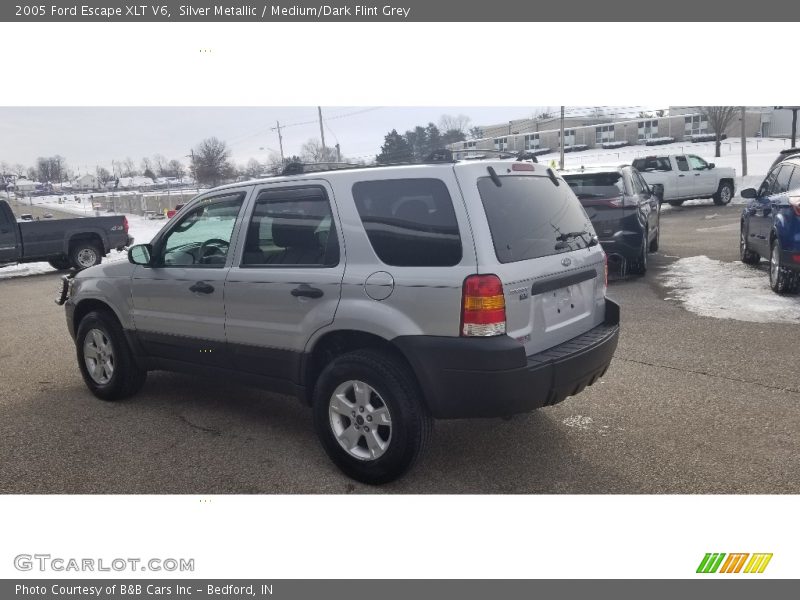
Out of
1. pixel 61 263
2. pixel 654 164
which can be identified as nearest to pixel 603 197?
pixel 61 263

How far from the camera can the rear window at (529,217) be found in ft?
11.3

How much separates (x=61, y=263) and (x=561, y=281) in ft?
50.5

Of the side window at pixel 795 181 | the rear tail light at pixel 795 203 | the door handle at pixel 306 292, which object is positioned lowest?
the rear tail light at pixel 795 203

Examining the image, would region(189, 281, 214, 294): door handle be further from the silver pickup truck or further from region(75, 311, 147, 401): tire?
the silver pickup truck

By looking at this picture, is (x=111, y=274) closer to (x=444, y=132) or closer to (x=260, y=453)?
(x=260, y=453)

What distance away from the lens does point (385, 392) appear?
3.45 m

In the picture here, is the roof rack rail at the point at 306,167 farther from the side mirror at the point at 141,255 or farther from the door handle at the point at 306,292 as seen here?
the side mirror at the point at 141,255

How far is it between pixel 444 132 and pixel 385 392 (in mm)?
3156

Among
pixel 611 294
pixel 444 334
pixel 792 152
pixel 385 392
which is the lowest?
pixel 611 294

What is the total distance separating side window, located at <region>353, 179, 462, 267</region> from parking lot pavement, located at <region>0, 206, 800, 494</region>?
133 centimetres

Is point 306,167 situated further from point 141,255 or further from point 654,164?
point 654,164

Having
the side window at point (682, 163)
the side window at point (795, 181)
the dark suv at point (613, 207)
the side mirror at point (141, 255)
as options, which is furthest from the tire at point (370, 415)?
the side window at point (682, 163)

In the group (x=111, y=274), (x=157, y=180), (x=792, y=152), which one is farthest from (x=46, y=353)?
(x=157, y=180)

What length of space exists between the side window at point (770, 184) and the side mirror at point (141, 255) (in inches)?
332
